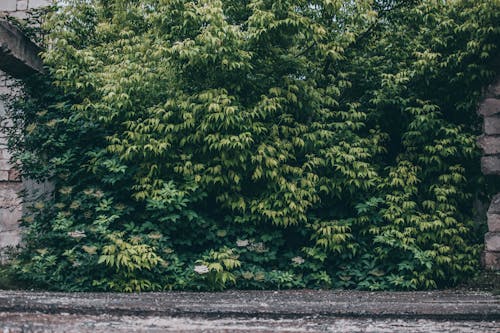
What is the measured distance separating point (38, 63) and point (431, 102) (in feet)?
16.9

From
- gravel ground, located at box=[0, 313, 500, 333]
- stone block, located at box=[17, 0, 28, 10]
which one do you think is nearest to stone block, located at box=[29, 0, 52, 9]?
stone block, located at box=[17, 0, 28, 10]

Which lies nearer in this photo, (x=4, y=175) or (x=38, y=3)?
(x=4, y=175)

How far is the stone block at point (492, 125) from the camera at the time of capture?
19.2 feet

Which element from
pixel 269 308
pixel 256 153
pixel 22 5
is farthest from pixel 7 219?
pixel 269 308

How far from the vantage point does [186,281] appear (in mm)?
5707

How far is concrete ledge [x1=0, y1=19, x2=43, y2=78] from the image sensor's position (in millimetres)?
5984

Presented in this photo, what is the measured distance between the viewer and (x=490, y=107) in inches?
230

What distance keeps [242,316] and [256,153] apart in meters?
2.81

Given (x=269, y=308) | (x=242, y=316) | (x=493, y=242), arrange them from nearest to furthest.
Result: 1. (x=242, y=316)
2. (x=269, y=308)
3. (x=493, y=242)

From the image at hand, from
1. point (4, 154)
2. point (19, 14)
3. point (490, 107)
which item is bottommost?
point (4, 154)

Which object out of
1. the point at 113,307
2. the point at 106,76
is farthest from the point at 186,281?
the point at 106,76

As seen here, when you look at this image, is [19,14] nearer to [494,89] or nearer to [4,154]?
[4,154]

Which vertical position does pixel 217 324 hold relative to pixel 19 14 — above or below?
below

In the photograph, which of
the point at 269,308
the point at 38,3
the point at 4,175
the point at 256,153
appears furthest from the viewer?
the point at 38,3
